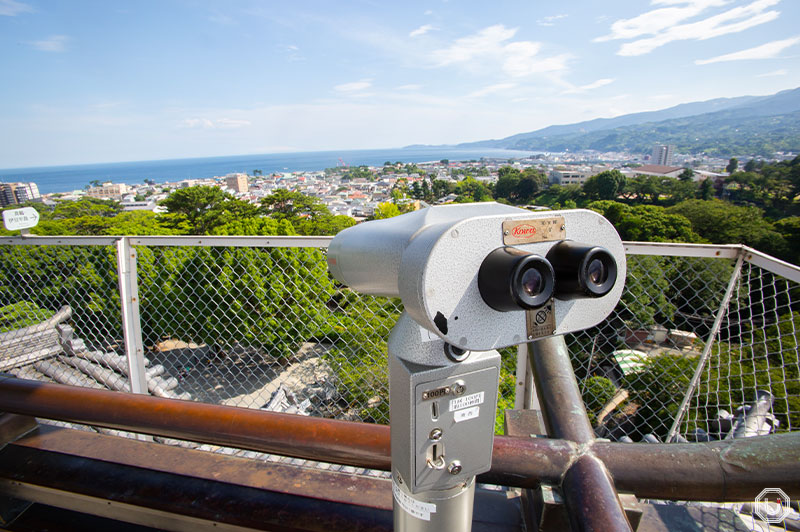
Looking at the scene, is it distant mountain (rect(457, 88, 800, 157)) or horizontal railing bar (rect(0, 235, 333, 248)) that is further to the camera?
distant mountain (rect(457, 88, 800, 157))

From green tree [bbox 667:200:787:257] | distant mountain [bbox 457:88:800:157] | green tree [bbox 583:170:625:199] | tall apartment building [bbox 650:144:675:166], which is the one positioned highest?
distant mountain [bbox 457:88:800:157]

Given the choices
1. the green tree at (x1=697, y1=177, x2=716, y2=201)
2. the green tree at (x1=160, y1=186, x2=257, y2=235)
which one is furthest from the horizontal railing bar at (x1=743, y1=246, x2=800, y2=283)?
the green tree at (x1=697, y1=177, x2=716, y2=201)

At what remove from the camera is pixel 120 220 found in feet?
103

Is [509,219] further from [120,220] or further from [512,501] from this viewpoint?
[120,220]

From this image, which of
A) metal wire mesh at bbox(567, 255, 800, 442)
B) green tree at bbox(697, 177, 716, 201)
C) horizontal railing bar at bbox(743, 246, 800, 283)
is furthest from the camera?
green tree at bbox(697, 177, 716, 201)

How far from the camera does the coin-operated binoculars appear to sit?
2.03 ft

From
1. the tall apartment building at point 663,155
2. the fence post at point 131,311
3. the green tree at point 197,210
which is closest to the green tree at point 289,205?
the green tree at point 197,210

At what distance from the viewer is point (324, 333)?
467cm

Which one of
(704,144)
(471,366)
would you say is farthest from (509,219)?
(704,144)

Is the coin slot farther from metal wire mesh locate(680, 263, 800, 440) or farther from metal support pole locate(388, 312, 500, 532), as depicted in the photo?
metal wire mesh locate(680, 263, 800, 440)

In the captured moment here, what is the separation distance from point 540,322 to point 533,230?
159mm

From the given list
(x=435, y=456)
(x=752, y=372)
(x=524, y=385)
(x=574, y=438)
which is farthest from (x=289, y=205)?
(x=435, y=456)

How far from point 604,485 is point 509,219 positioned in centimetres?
59

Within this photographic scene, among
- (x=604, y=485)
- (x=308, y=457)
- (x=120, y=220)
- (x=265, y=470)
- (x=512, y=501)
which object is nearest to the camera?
(x=604, y=485)
